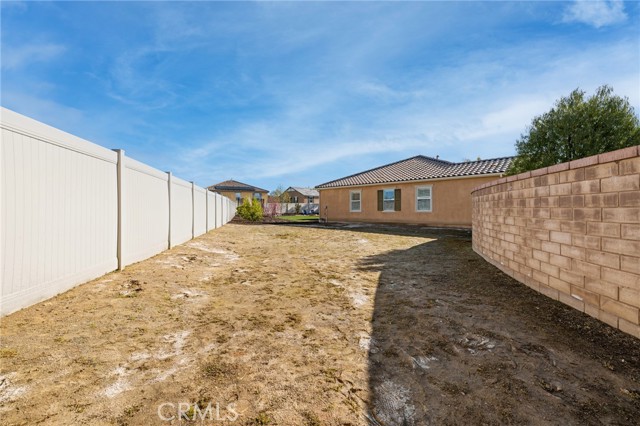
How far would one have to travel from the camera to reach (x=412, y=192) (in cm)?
1753

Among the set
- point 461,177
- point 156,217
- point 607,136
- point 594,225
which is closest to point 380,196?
point 461,177

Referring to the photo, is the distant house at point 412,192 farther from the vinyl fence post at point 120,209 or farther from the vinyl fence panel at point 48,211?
the vinyl fence panel at point 48,211

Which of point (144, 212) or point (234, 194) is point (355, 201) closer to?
point (144, 212)

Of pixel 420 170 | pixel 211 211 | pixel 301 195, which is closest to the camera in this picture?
pixel 211 211

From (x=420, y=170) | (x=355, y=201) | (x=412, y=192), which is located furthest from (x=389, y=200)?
(x=355, y=201)

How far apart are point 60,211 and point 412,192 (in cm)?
1614

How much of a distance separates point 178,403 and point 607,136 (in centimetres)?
1388

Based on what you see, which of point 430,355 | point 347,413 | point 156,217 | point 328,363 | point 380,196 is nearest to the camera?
point 347,413

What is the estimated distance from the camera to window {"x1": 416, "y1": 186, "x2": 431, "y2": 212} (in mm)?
16812

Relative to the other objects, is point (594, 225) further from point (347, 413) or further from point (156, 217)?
point (156, 217)

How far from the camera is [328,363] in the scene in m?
2.64

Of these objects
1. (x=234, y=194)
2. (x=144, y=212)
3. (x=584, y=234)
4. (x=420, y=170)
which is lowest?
(x=584, y=234)
